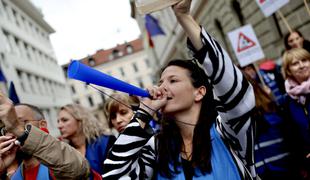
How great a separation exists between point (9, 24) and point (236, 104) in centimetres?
2772

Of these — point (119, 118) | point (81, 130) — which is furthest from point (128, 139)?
point (81, 130)

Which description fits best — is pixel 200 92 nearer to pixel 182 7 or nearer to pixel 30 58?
pixel 182 7

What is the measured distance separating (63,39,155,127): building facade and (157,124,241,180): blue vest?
58.3 m

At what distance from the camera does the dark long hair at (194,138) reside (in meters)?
1.69

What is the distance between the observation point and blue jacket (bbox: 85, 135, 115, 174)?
295 cm

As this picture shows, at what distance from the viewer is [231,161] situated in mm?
1631

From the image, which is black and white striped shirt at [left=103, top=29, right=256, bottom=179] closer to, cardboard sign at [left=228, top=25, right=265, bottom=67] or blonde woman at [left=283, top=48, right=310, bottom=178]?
blonde woman at [left=283, top=48, right=310, bottom=178]

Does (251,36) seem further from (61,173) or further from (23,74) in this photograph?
(23,74)

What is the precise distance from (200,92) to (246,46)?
478cm

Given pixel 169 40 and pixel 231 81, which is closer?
pixel 231 81

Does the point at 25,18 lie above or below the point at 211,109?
above

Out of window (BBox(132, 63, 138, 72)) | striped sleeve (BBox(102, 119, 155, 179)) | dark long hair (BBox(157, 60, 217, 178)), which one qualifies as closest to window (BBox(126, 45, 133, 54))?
window (BBox(132, 63, 138, 72))

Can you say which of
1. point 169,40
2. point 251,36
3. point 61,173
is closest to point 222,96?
point 61,173

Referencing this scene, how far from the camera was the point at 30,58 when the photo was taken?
99.9 feet
